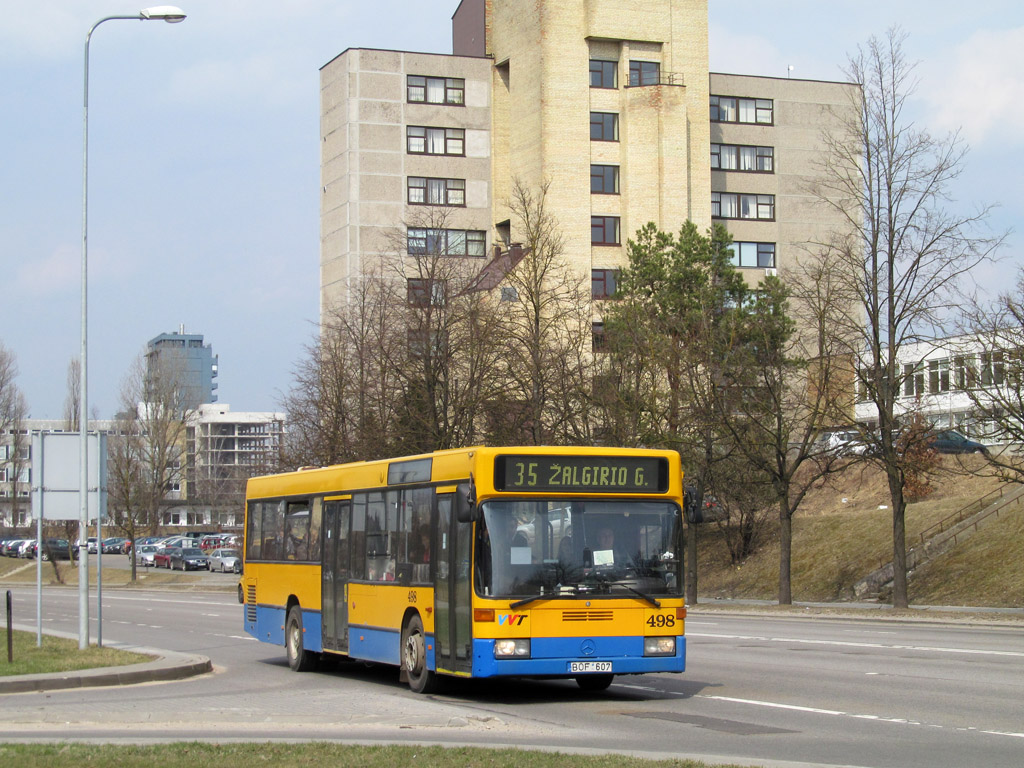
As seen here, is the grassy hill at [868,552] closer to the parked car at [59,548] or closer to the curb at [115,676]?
the curb at [115,676]

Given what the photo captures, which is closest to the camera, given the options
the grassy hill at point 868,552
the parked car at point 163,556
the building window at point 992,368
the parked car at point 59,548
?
the building window at point 992,368

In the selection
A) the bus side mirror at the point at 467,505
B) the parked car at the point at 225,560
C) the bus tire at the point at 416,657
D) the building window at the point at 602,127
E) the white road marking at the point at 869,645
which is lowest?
the parked car at the point at 225,560

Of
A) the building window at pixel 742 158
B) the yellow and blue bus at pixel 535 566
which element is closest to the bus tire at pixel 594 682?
the yellow and blue bus at pixel 535 566

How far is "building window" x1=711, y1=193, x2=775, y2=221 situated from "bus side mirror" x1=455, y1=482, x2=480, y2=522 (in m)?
60.1

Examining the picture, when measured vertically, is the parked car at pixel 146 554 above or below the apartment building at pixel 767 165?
below

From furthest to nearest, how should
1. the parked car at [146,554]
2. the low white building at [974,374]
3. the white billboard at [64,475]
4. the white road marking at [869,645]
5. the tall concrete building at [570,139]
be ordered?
1. the parked car at [146,554]
2. the tall concrete building at [570,139]
3. the low white building at [974,374]
4. the white billboard at [64,475]
5. the white road marking at [869,645]

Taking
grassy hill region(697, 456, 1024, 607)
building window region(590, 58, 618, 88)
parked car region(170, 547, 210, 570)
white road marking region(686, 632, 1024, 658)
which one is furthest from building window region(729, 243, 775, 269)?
white road marking region(686, 632, 1024, 658)

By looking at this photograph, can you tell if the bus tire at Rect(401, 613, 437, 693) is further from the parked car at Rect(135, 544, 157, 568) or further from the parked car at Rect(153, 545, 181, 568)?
the parked car at Rect(135, 544, 157, 568)

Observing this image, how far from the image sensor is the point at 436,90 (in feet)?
227

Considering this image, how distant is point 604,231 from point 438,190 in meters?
9.49

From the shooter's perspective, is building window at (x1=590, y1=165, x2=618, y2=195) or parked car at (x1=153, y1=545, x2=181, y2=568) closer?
building window at (x1=590, y1=165, x2=618, y2=195)

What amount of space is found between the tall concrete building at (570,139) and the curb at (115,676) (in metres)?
42.9

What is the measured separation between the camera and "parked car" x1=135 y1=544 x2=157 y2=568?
282 ft

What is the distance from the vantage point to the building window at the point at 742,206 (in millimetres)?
73250
